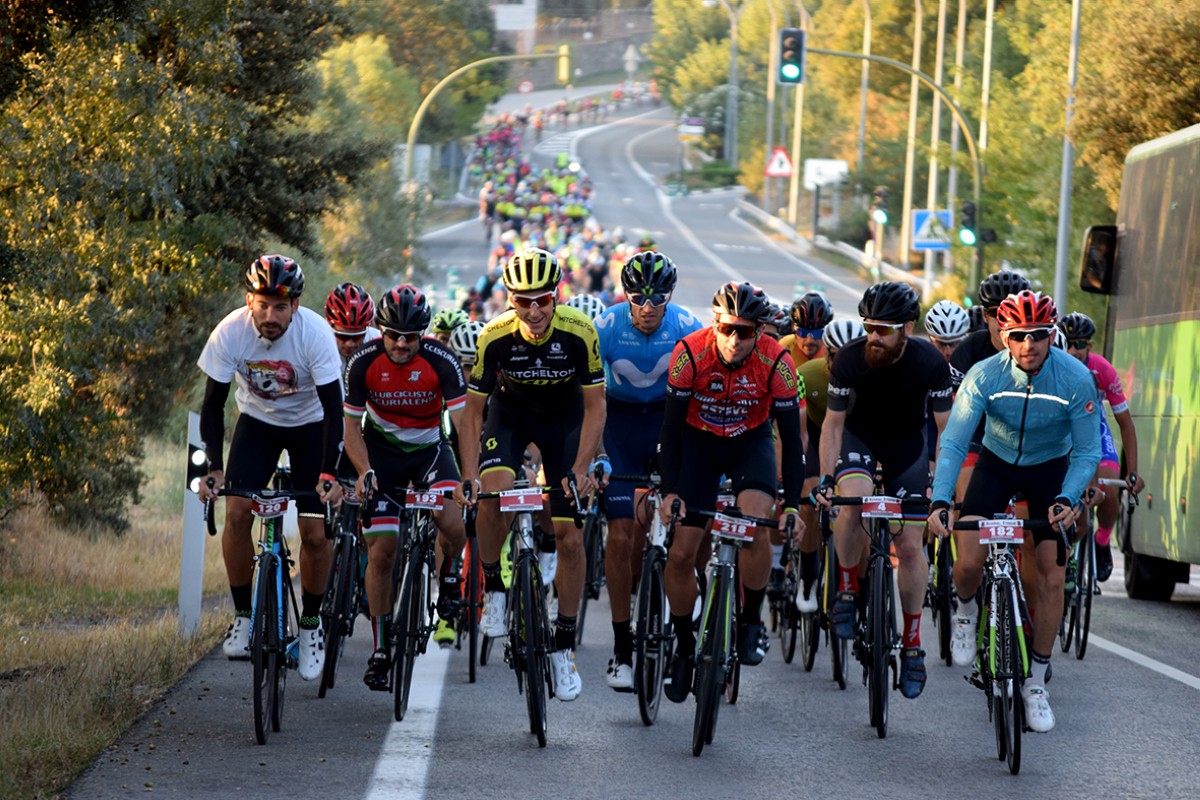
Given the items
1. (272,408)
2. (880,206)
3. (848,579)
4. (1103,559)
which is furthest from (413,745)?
(880,206)

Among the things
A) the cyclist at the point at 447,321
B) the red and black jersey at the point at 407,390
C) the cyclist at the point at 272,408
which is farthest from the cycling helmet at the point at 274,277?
the cyclist at the point at 447,321

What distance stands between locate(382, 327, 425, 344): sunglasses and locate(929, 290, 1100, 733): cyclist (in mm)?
2579

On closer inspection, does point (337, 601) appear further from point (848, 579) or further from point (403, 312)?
point (848, 579)

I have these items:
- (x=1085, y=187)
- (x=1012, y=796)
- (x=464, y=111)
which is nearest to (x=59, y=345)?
(x=1012, y=796)

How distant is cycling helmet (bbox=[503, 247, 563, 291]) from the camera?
9.27 meters

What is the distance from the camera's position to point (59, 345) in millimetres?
11867

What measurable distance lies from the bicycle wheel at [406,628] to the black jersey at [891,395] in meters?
2.17

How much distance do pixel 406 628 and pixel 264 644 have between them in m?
0.89

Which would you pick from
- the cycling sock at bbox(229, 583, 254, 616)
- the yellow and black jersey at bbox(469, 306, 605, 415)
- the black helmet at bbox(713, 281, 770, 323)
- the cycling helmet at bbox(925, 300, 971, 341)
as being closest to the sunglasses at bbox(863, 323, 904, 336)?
the black helmet at bbox(713, 281, 770, 323)

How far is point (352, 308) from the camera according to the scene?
34.8ft

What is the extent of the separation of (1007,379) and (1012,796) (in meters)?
2.03

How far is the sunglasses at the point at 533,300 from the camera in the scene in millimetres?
9398

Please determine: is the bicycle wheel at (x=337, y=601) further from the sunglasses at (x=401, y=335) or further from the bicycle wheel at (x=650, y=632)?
the bicycle wheel at (x=650, y=632)

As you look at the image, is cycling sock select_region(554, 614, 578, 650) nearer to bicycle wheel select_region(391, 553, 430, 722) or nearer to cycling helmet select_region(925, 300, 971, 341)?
bicycle wheel select_region(391, 553, 430, 722)
